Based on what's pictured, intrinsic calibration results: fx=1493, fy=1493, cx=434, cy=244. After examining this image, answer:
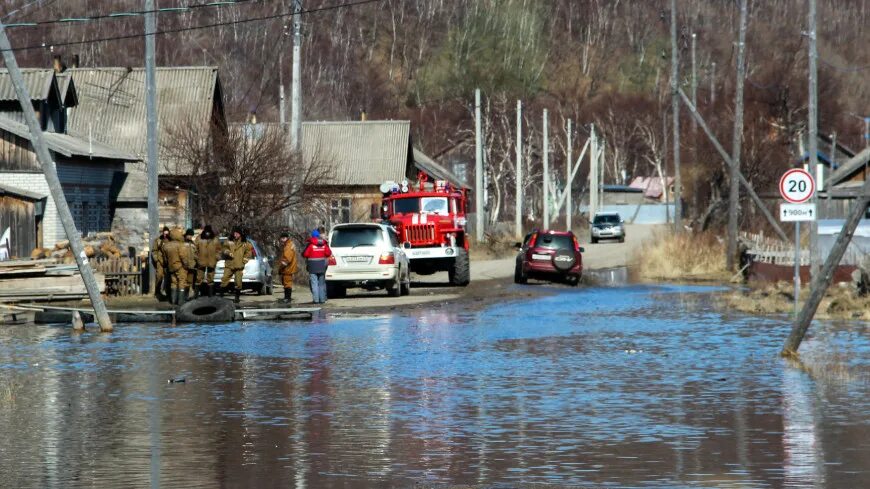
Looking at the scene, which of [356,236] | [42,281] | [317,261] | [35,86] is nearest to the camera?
[317,261]

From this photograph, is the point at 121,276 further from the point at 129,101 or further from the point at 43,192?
the point at 129,101

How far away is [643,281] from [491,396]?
98.8 feet

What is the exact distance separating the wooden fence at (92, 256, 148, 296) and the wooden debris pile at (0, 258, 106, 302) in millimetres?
1541

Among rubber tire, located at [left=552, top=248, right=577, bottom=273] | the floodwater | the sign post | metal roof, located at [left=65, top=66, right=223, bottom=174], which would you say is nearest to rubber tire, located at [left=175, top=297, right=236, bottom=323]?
the floodwater

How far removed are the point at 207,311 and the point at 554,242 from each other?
53.8 feet

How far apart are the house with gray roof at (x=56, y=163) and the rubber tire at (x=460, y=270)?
43.8ft

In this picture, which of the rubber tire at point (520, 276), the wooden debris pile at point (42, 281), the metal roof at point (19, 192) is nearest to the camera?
the wooden debris pile at point (42, 281)

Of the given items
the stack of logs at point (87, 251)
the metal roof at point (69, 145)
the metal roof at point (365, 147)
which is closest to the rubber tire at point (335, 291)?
the stack of logs at point (87, 251)

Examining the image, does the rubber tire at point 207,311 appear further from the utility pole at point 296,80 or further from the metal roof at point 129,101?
the metal roof at point 129,101

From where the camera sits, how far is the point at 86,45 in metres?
148

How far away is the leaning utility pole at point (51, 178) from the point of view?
25328 mm

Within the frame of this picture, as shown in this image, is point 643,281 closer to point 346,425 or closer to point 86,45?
point 346,425

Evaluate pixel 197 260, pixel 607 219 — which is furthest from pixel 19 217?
pixel 607 219

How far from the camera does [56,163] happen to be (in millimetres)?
49219
